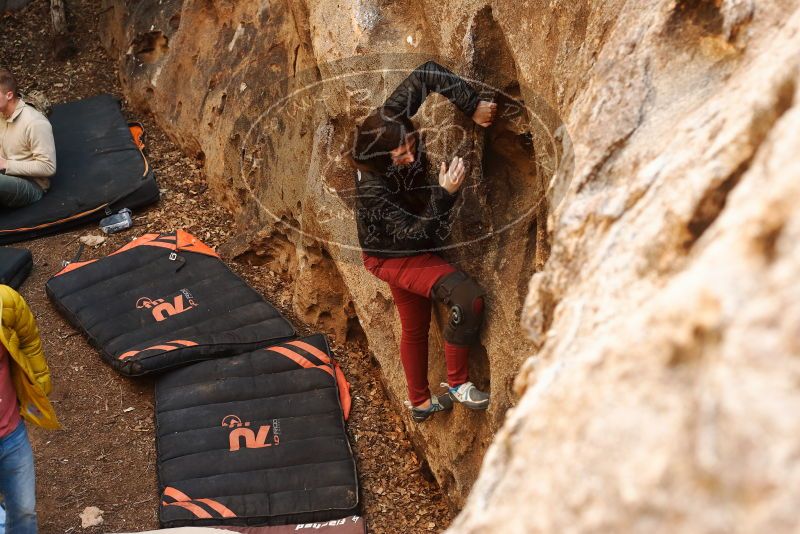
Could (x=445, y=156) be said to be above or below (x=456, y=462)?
above

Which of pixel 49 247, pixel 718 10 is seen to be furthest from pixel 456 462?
pixel 49 247

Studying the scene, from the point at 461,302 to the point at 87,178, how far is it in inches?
164

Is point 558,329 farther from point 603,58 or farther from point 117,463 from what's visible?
point 117,463

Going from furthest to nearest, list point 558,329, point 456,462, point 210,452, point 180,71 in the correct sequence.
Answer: point 180,71 → point 210,452 → point 456,462 → point 558,329

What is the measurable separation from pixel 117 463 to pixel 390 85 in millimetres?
2611

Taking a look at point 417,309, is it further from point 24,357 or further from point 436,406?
point 24,357

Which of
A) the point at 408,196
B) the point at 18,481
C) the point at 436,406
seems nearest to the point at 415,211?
the point at 408,196

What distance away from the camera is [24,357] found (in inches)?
154

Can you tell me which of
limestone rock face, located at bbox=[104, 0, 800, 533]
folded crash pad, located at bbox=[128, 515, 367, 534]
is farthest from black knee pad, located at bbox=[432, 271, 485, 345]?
folded crash pad, located at bbox=[128, 515, 367, 534]

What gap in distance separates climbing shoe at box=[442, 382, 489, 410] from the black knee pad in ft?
0.81

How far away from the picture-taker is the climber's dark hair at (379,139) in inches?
141

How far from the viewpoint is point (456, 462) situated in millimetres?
4445

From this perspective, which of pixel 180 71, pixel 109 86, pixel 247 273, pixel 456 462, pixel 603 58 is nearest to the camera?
pixel 603 58

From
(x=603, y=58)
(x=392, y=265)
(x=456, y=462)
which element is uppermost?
(x=603, y=58)
